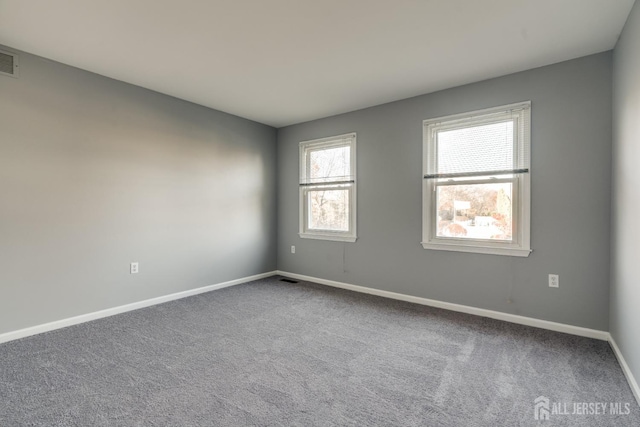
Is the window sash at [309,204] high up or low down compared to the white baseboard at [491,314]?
up

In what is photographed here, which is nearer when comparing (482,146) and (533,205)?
(533,205)

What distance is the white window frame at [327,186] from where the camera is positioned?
4.22 m

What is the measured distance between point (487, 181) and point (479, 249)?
0.71 metres

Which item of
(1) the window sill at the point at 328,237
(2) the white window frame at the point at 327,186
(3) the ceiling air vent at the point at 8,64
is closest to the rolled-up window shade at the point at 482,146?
(2) the white window frame at the point at 327,186

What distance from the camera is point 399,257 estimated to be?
380 centimetres

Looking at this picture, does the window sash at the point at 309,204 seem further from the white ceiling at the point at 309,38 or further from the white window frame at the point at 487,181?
the white ceiling at the point at 309,38

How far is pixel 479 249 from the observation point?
10.5ft

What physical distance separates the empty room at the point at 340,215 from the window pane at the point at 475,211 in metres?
0.02

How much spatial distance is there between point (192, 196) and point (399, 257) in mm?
2723

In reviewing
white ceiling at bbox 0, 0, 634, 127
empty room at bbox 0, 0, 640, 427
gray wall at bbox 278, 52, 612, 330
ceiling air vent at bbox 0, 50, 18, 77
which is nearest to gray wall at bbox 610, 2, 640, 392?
empty room at bbox 0, 0, 640, 427

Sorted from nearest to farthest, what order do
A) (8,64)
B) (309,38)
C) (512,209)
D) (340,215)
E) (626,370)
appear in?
1. (626,370)
2. (309,38)
3. (8,64)
4. (512,209)
5. (340,215)

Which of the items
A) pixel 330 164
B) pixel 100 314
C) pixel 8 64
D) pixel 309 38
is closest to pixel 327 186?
pixel 330 164

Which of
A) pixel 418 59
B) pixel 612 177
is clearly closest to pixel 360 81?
pixel 418 59

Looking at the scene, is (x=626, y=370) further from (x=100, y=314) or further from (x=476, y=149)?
(x=100, y=314)
